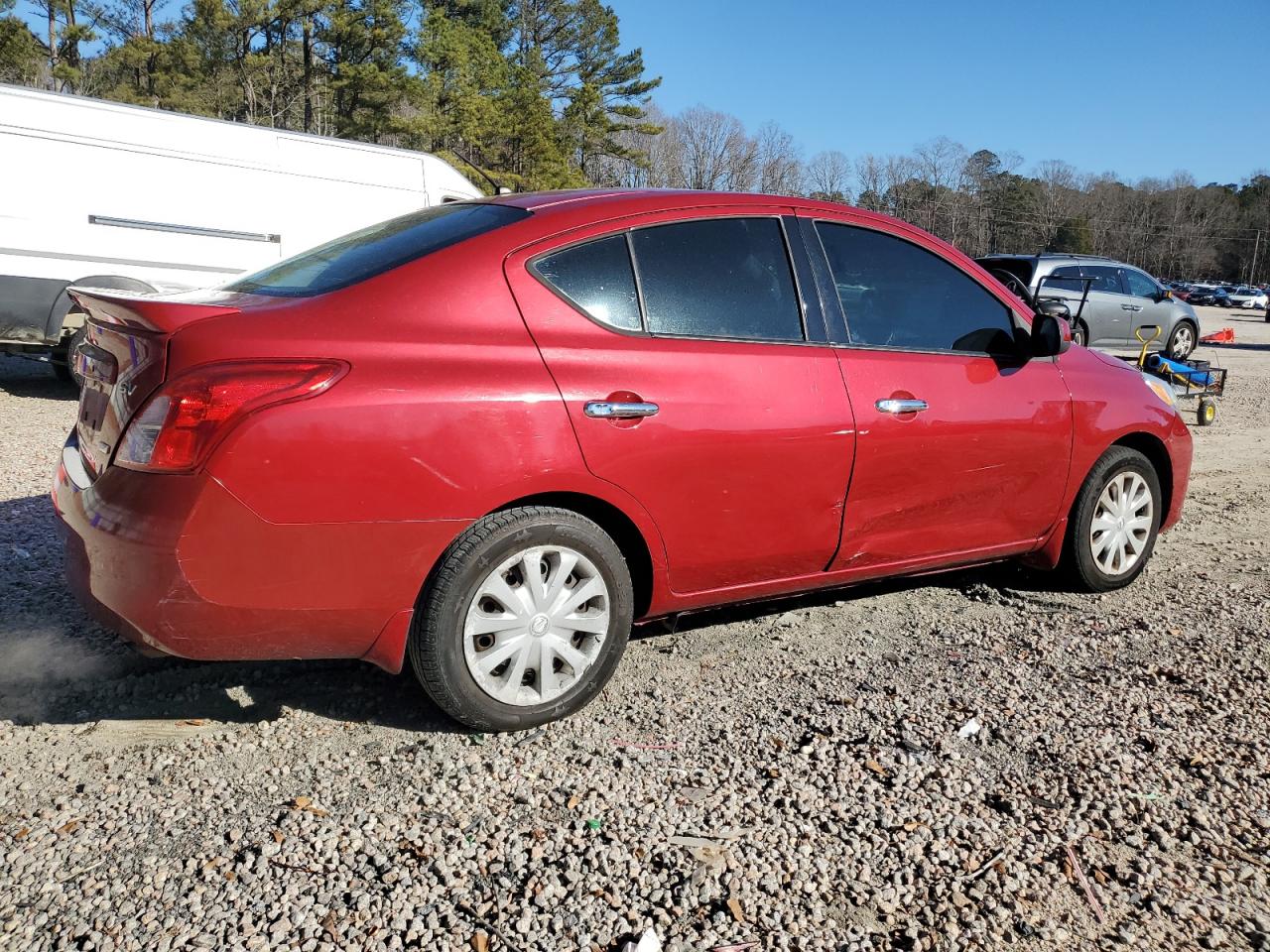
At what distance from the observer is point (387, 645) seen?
294 centimetres

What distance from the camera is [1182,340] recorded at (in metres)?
18.5

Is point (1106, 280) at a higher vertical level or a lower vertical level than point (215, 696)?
higher

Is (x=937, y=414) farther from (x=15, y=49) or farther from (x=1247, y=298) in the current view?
(x=1247, y=298)

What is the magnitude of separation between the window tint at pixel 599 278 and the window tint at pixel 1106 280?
49.3ft

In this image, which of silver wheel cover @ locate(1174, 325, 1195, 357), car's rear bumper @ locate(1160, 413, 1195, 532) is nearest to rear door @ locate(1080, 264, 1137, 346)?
silver wheel cover @ locate(1174, 325, 1195, 357)

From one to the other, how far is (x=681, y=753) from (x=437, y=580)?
91cm

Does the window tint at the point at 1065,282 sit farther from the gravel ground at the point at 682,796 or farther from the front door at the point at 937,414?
the gravel ground at the point at 682,796

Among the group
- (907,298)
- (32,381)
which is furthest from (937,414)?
(32,381)

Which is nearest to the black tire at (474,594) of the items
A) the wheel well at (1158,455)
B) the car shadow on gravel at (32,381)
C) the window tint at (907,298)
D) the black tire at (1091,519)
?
the window tint at (907,298)

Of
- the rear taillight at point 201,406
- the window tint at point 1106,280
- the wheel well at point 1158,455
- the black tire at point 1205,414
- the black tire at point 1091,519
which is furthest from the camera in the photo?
the window tint at point 1106,280

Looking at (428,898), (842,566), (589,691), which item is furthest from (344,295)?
(842,566)

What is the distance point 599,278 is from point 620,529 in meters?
0.81

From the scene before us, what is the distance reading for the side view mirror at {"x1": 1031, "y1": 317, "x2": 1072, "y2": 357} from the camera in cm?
417

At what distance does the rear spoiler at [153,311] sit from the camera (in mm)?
2721
